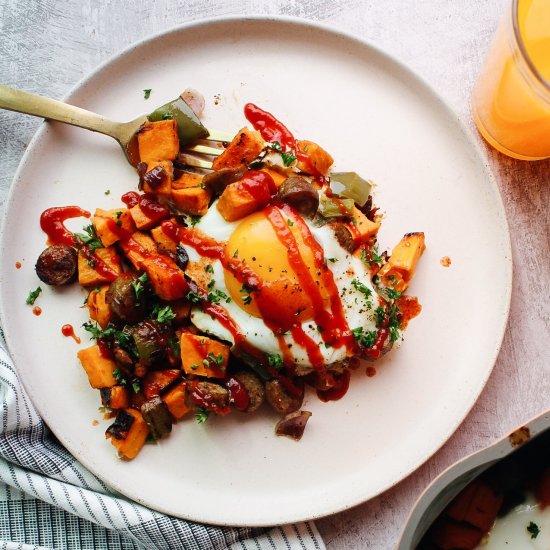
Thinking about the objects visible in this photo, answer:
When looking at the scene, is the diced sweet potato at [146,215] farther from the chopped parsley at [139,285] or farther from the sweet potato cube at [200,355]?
the sweet potato cube at [200,355]

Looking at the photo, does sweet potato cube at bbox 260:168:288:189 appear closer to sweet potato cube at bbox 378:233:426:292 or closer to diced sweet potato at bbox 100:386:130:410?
sweet potato cube at bbox 378:233:426:292

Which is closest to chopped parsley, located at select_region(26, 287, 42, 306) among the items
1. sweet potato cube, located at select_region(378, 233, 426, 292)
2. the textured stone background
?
the textured stone background

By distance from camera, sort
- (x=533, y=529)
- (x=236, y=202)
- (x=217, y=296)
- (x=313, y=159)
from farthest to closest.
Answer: (x=313, y=159), (x=217, y=296), (x=236, y=202), (x=533, y=529)

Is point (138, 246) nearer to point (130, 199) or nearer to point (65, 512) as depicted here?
point (130, 199)

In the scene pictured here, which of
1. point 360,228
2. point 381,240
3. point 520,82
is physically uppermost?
point 520,82

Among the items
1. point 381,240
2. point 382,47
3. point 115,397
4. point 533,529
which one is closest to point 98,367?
point 115,397

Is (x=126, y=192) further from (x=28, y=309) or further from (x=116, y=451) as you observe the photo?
(x=116, y=451)

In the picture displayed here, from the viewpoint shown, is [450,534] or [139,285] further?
[139,285]
